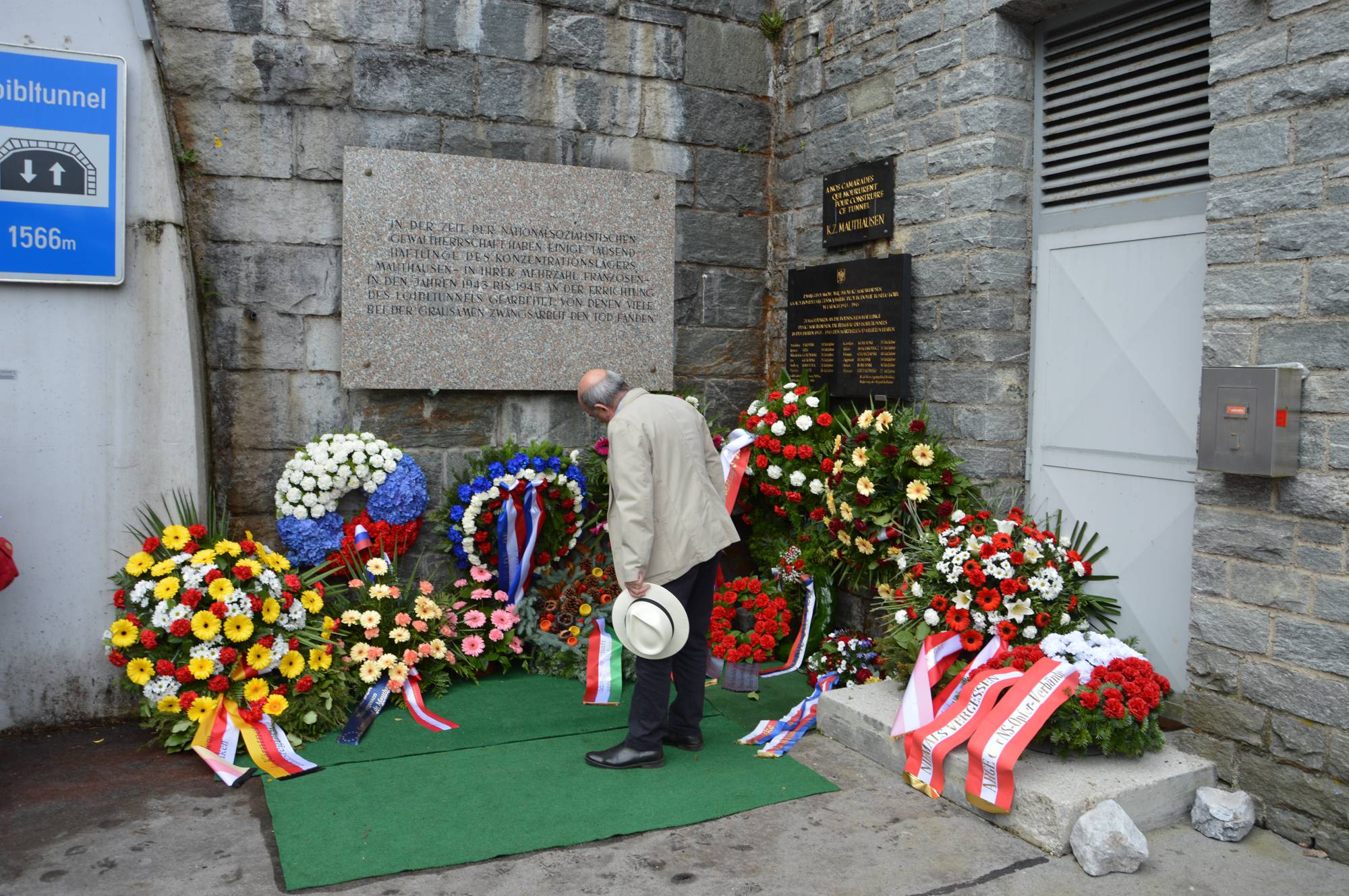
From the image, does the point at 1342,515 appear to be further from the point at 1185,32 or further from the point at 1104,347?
the point at 1185,32

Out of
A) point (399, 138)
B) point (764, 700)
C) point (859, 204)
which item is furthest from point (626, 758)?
point (399, 138)

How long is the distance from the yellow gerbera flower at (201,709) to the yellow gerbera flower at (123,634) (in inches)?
14.0

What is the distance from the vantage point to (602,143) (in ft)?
19.0

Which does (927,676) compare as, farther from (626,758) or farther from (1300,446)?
(1300,446)

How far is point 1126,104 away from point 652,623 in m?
2.94

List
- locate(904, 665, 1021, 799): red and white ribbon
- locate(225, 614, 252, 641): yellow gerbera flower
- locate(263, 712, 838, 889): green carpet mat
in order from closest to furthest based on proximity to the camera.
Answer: locate(263, 712, 838, 889): green carpet mat < locate(904, 665, 1021, 799): red and white ribbon < locate(225, 614, 252, 641): yellow gerbera flower

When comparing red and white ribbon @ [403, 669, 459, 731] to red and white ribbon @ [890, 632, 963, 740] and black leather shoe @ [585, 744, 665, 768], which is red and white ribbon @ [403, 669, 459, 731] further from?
red and white ribbon @ [890, 632, 963, 740]

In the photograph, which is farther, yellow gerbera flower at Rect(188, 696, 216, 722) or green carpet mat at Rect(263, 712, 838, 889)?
yellow gerbera flower at Rect(188, 696, 216, 722)

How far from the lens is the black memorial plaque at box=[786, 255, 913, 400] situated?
5.18m

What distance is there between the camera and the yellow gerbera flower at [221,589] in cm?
424

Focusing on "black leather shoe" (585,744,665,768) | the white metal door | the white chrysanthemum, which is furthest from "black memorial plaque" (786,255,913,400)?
the white chrysanthemum

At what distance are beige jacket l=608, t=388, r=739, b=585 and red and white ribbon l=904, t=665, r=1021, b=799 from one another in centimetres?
103

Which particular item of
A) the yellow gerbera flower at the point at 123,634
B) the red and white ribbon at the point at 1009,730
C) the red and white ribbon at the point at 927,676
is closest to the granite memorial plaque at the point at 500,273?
the yellow gerbera flower at the point at 123,634

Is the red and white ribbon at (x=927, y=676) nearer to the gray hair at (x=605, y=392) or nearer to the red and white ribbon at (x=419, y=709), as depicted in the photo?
the gray hair at (x=605, y=392)
